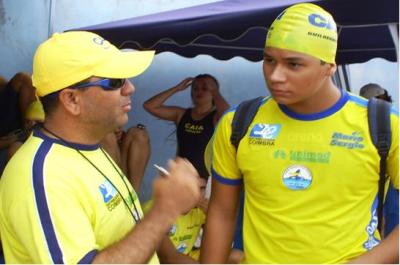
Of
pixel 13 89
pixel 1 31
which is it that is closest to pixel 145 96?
pixel 1 31

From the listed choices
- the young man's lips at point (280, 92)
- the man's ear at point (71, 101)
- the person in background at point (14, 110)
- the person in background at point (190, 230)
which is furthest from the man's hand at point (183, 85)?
the man's ear at point (71, 101)

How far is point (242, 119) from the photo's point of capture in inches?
84.4

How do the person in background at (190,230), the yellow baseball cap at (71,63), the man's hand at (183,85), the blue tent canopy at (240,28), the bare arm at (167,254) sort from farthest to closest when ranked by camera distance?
the man's hand at (183,85) → the blue tent canopy at (240,28) → the person in background at (190,230) → the bare arm at (167,254) → the yellow baseball cap at (71,63)

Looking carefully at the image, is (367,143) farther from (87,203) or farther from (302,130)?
(87,203)

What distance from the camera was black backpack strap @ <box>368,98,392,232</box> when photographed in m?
1.95

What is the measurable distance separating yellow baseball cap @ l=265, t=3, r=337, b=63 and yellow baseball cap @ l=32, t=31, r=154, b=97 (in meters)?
0.57

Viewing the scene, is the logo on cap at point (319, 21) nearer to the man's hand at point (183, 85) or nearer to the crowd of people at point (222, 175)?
the crowd of people at point (222, 175)

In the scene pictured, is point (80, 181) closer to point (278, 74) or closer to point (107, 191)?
point (107, 191)

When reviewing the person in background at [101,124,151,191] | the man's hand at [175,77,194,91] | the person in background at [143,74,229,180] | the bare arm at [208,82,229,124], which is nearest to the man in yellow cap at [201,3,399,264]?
the person in background at [101,124,151,191]

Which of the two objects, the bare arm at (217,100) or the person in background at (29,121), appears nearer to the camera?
the person in background at (29,121)

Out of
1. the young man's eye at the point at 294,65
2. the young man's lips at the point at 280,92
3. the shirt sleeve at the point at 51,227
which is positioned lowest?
the shirt sleeve at the point at 51,227

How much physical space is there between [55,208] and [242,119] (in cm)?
85

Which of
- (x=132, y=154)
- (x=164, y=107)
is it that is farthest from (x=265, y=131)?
(x=164, y=107)

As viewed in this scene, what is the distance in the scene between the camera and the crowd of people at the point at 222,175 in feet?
5.28
